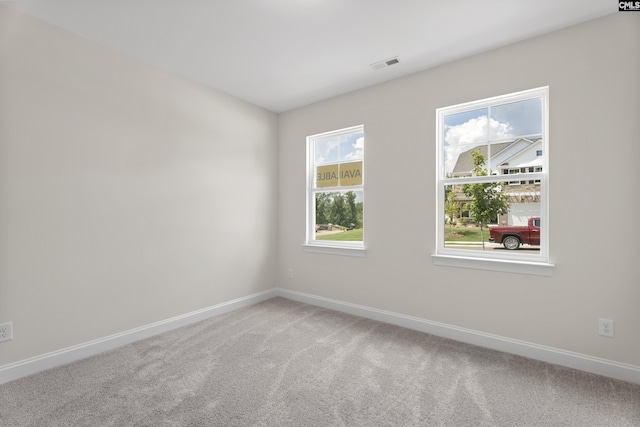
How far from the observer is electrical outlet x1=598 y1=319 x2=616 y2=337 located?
2215mm

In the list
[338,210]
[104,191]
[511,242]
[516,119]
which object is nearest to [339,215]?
[338,210]

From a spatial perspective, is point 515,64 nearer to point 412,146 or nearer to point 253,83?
point 412,146

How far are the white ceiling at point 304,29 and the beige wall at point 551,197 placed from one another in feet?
0.78

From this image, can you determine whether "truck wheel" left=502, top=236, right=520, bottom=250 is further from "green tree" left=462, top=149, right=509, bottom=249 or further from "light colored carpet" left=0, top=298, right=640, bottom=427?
"light colored carpet" left=0, top=298, right=640, bottom=427

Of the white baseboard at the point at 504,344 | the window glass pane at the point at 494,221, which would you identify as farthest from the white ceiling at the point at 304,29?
the white baseboard at the point at 504,344

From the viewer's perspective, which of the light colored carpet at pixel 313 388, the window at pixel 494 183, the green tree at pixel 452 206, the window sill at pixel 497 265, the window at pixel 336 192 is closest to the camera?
the light colored carpet at pixel 313 388

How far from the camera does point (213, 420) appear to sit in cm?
176

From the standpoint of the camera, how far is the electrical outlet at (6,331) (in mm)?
2141

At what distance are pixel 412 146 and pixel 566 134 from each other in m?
1.25

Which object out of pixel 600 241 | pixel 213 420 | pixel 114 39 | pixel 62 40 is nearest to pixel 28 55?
pixel 62 40

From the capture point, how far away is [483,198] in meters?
2.89

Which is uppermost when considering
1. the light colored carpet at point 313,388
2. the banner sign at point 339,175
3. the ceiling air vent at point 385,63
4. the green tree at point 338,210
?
the ceiling air vent at point 385,63

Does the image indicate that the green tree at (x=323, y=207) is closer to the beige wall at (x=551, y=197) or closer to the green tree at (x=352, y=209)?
the green tree at (x=352, y=209)

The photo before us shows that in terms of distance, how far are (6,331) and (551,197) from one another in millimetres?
4235
